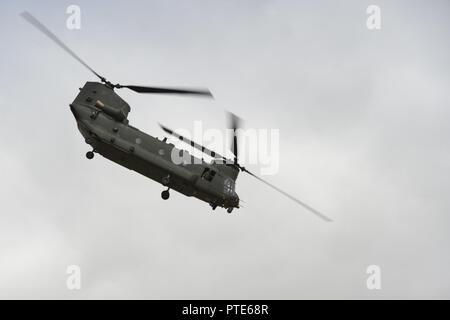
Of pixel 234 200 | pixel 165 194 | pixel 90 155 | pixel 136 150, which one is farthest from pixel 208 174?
pixel 90 155

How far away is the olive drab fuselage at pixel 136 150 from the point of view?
3856 centimetres

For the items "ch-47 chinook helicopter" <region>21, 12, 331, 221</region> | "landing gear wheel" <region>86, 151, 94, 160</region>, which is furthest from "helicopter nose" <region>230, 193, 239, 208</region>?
"landing gear wheel" <region>86, 151, 94, 160</region>

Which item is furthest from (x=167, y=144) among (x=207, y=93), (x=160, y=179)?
(x=207, y=93)

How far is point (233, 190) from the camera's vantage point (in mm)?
41094

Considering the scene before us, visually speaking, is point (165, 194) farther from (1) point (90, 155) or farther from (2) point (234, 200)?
(1) point (90, 155)

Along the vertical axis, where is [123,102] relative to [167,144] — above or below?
above

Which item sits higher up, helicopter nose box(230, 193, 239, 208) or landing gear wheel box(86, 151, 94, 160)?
landing gear wheel box(86, 151, 94, 160)

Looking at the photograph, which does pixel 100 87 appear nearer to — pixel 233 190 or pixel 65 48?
pixel 65 48

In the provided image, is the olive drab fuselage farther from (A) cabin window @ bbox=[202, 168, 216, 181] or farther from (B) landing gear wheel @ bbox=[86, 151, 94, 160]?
(B) landing gear wheel @ bbox=[86, 151, 94, 160]

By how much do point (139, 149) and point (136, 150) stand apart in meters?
0.25

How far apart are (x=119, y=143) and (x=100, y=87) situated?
4.98m

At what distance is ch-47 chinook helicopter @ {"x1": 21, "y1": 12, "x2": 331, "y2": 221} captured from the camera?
126 feet

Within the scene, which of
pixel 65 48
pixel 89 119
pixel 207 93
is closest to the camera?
pixel 207 93

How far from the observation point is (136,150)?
38.5 m
